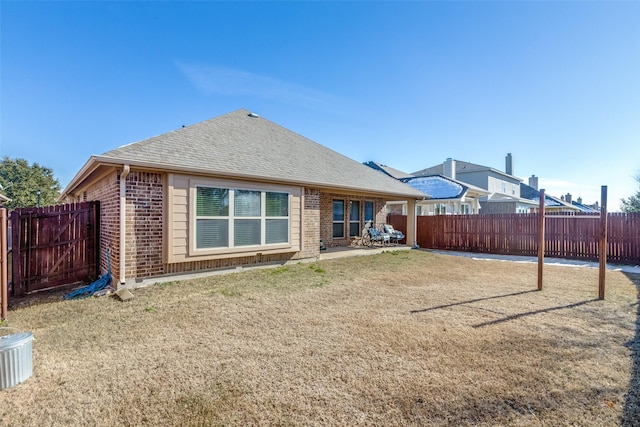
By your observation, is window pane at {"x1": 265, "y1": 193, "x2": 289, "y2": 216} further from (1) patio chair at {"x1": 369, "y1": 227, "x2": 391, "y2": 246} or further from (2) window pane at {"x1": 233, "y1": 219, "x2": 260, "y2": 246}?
(1) patio chair at {"x1": 369, "y1": 227, "x2": 391, "y2": 246}

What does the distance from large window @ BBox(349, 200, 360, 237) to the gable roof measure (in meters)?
1.47

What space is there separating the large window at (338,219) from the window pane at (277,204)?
434 centimetres

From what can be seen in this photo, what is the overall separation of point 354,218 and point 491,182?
21.6m

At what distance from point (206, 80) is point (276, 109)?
4.18 metres

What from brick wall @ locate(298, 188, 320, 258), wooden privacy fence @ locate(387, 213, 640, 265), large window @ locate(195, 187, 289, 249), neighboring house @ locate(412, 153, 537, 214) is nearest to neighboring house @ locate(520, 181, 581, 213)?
neighboring house @ locate(412, 153, 537, 214)

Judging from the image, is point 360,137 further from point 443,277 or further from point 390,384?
point 390,384

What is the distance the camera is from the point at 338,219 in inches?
522

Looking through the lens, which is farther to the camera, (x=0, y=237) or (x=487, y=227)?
(x=487, y=227)

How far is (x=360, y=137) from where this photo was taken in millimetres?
19266

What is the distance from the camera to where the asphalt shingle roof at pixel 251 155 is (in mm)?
6980

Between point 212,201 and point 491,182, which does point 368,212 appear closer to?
point 212,201

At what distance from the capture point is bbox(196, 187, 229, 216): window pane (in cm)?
716

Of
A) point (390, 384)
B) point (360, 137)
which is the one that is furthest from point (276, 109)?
point (390, 384)

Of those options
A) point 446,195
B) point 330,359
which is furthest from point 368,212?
point 330,359
